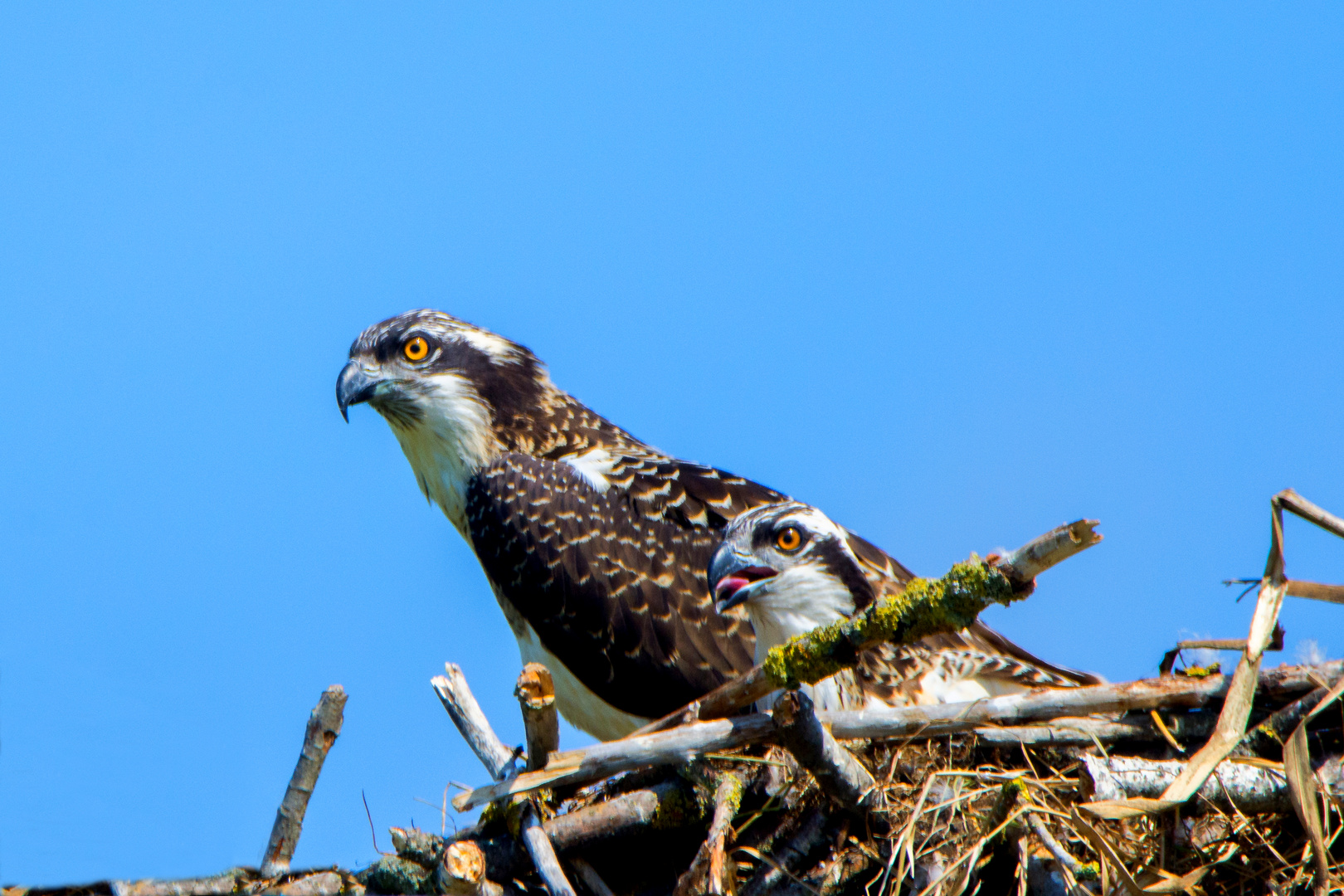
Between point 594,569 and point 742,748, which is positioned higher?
point 594,569

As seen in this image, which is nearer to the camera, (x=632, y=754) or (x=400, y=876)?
(x=632, y=754)

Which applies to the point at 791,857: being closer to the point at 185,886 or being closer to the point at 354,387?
the point at 185,886

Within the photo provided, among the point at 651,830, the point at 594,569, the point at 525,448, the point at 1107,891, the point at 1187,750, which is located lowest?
the point at 1107,891

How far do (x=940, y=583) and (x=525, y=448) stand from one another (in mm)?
4123

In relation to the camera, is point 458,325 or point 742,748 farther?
point 458,325

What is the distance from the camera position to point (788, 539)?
582 centimetres

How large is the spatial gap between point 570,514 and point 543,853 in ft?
7.84

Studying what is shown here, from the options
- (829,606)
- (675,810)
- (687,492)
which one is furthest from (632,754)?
(687,492)

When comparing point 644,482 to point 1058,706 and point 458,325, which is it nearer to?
point 458,325

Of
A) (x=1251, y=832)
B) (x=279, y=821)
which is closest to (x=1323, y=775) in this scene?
(x=1251, y=832)

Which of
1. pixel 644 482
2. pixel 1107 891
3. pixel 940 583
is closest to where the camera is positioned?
pixel 940 583

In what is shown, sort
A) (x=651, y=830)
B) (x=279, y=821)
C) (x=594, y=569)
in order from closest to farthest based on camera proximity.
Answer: (x=651, y=830) → (x=279, y=821) → (x=594, y=569)

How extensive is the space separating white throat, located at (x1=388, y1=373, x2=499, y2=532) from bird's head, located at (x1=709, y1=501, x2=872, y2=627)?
6.47ft

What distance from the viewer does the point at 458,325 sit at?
26.1 ft
